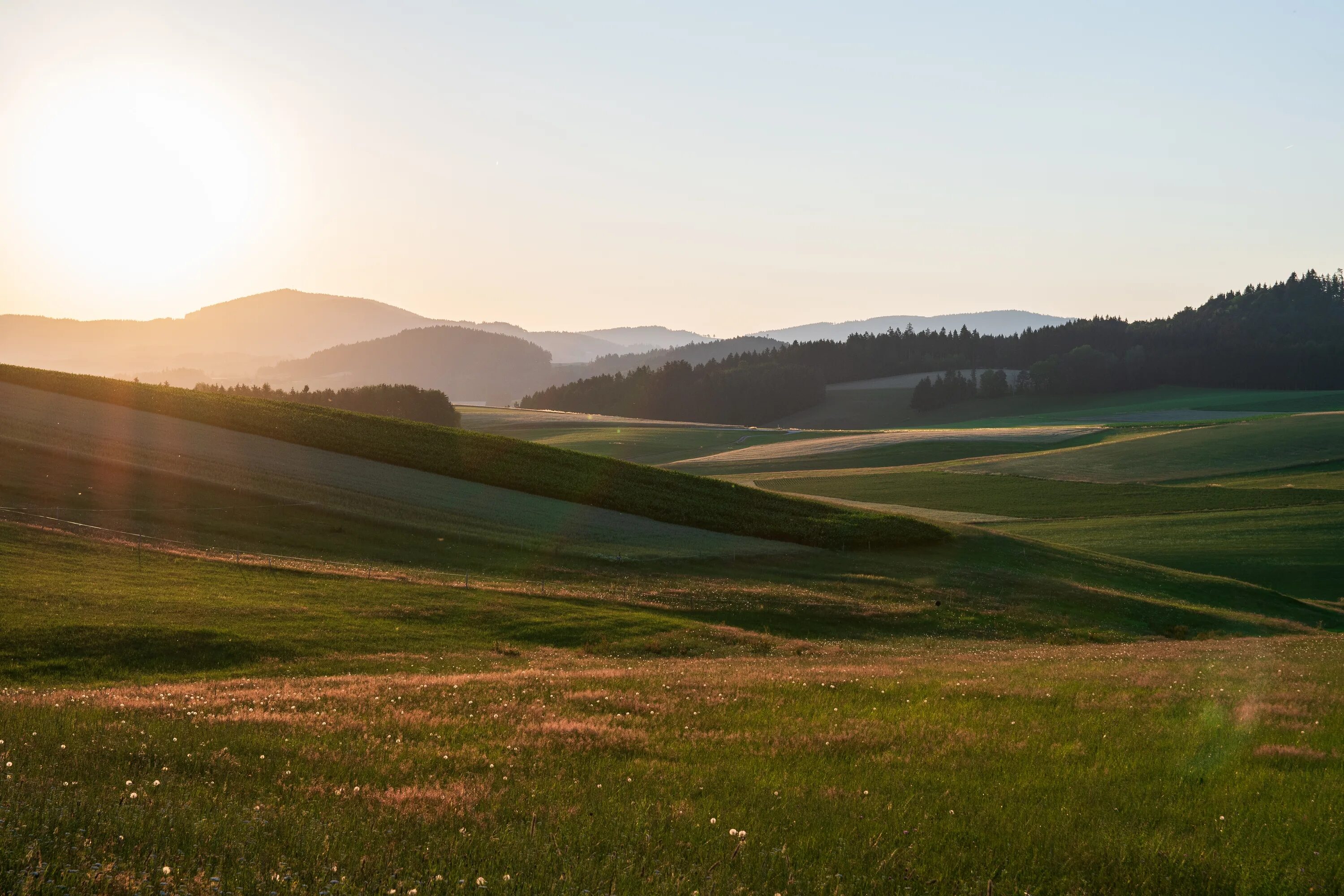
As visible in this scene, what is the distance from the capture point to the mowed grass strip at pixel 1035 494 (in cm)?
8144

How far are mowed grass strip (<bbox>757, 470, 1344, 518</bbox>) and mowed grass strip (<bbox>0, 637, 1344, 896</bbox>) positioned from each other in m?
71.2

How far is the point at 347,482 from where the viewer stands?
5788 cm

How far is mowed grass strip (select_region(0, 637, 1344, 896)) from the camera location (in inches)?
304

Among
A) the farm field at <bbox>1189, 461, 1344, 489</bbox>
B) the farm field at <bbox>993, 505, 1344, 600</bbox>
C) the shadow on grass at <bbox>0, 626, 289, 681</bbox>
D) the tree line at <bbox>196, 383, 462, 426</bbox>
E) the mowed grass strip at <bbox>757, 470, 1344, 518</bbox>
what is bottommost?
the farm field at <bbox>993, 505, 1344, 600</bbox>

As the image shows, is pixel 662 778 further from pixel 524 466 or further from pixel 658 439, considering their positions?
pixel 658 439

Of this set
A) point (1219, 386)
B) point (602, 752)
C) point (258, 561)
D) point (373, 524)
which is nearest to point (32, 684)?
point (602, 752)

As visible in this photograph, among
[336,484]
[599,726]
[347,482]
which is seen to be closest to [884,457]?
[347,482]

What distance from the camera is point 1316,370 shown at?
19575cm

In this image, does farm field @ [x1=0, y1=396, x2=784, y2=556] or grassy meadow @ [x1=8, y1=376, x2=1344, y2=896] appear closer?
grassy meadow @ [x1=8, y1=376, x2=1344, y2=896]

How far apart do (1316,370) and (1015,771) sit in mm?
224007

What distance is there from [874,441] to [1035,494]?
162 feet

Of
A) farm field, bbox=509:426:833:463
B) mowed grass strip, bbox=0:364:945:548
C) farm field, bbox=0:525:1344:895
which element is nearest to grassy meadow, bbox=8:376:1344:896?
farm field, bbox=0:525:1344:895

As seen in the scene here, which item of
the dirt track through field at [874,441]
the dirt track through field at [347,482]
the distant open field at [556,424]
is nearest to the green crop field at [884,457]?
the dirt track through field at [874,441]

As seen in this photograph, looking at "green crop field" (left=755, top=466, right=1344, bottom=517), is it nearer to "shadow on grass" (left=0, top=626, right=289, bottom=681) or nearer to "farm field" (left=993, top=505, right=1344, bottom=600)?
"farm field" (left=993, top=505, right=1344, bottom=600)
